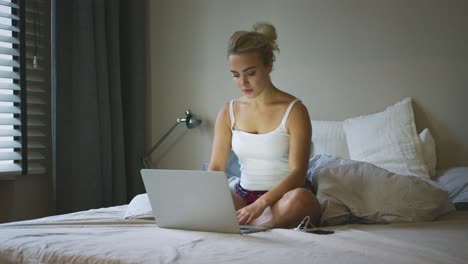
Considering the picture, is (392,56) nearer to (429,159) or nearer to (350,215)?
(429,159)

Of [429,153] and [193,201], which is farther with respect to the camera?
[429,153]

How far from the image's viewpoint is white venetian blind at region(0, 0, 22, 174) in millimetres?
2680

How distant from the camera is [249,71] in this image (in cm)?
197

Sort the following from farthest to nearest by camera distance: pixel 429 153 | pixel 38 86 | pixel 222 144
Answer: pixel 38 86 < pixel 429 153 < pixel 222 144

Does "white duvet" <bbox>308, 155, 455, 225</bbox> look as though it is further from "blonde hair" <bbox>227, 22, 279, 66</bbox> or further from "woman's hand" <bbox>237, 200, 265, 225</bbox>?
"blonde hair" <bbox>227, 22, 279, 66</bbox>

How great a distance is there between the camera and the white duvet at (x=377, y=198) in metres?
→ 1.89

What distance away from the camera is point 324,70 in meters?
2.84

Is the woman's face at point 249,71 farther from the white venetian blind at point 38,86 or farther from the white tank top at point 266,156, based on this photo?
the white venetian blind at point 38,86

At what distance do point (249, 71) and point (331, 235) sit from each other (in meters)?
0.71

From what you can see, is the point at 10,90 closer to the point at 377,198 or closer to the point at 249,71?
the point at 249,71

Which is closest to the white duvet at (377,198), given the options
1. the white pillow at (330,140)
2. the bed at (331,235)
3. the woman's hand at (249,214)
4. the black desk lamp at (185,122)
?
the bed at (331,235)

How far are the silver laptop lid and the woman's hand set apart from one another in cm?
12

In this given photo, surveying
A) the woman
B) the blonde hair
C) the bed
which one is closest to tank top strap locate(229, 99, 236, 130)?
the woman

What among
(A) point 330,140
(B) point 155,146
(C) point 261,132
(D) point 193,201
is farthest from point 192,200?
(B) point 155,146
